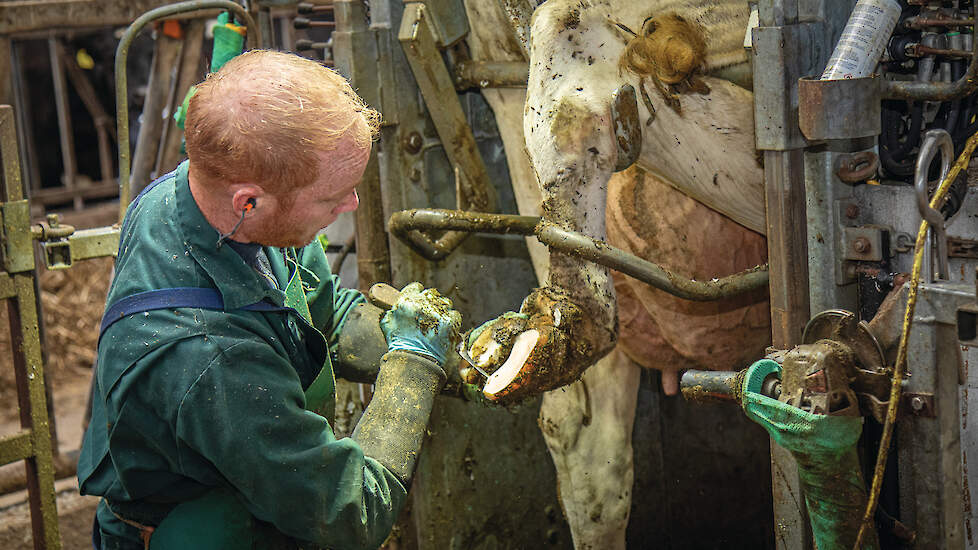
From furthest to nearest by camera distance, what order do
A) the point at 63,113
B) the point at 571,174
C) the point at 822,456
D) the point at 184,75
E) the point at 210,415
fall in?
the point at 63,113, the point at 184,75, the point at 571,174, the point at 822,456, the point at 210,415

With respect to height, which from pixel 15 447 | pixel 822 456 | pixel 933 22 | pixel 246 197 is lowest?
pixel 15 447

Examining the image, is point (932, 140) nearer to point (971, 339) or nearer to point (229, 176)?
point (971, 339)

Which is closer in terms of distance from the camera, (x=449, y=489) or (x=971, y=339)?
(x=971, y=339)

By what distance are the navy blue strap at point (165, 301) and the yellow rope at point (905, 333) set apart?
1.33 m

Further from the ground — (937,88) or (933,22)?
(933,22)

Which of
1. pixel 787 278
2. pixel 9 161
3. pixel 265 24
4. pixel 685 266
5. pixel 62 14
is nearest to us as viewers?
pixel 787 278

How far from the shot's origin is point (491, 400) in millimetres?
2771

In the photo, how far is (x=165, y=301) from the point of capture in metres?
2.06

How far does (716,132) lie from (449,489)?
1.57 m

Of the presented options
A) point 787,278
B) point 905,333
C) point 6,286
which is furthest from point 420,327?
point 6,286

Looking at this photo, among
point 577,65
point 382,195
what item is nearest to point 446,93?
point 382,195

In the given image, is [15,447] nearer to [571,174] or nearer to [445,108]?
[445,108]

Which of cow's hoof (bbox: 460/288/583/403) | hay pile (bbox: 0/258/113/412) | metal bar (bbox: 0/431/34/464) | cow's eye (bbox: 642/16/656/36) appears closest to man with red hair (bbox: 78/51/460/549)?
cow's hoof (bbox: 460/288/583/403)

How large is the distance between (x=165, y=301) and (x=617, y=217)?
1.63 m
